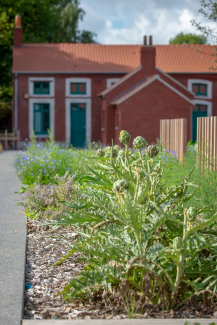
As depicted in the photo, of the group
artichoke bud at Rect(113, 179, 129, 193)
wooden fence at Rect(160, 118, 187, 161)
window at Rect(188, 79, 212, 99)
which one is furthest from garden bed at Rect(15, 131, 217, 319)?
window at Rect(188, 79, 212, 99)

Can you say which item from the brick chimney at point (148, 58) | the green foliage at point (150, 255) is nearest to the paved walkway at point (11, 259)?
the green foliage at point (150, 255)

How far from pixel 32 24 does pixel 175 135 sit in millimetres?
26021


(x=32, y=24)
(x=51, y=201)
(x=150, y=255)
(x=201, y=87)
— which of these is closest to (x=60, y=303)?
(x=150, y=255)

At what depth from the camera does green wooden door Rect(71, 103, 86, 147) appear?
85.7ft

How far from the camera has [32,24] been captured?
33.4 meters

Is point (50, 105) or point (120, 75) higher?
point (120, 75)

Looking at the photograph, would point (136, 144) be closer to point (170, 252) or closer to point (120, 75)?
point (170, 252)

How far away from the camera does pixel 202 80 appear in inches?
1034

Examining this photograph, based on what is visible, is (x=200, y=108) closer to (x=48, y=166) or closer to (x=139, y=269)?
(x=48, y=166)

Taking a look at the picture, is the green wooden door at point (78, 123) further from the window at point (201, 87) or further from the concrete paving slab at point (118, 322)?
the concrete paving slab at point (118, 322)

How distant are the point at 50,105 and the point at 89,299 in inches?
933

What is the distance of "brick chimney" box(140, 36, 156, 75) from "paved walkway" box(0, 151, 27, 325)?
58.8 ft

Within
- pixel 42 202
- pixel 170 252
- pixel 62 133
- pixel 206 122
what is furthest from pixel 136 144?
pixel 62 133

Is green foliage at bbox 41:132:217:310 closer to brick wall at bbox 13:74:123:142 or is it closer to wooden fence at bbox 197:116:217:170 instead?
wooden fence at bbox 197:116:217:170
